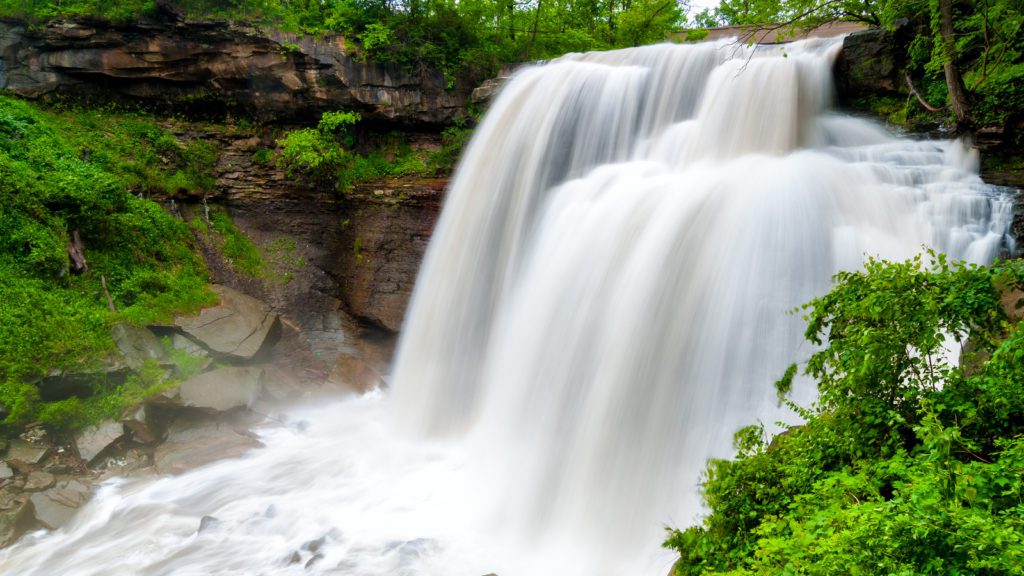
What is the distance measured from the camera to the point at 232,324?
1145 centimetres

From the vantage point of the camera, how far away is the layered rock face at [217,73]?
→ 12.3m

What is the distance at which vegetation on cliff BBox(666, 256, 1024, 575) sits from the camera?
2.61 meters

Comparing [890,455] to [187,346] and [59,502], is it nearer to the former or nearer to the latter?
[59,502]

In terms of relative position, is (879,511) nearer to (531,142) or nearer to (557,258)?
(557,258)

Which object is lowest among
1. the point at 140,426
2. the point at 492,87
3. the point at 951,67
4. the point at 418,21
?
the point at 140,426

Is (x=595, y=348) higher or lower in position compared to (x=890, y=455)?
lower

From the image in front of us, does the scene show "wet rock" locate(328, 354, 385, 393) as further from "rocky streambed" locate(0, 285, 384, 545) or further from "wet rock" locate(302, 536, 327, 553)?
"wet rock" locate(302, 536, 327, 553)

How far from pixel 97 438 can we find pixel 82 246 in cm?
403

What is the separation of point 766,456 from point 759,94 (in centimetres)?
786

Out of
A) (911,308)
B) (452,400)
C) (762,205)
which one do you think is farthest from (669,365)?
(452,400)

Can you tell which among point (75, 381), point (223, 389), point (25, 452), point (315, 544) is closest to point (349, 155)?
point (223, 389)

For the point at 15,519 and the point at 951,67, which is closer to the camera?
the point at 951,67

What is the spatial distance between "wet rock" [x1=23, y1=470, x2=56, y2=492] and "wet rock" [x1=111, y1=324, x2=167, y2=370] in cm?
206

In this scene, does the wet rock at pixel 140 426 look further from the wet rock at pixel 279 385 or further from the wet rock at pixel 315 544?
the wet rock at pixel 315 544
